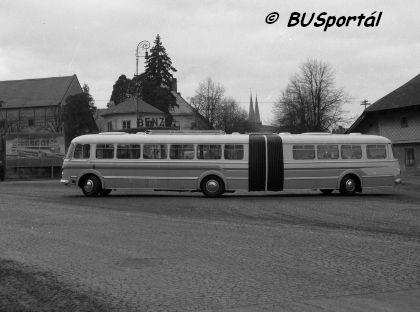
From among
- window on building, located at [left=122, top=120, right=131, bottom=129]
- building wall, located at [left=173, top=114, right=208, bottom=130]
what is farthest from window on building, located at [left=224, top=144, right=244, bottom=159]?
building wall, located at [left=173, top=114, right=208, bottom=130]

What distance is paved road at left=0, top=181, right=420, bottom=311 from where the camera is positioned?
6449 millimetres

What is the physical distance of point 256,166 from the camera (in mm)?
22984

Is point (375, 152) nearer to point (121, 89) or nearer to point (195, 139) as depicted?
point (195, 139)

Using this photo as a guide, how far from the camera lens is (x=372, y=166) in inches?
939

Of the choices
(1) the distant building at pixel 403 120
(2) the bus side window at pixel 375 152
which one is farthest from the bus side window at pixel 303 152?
(1) the distant building at pixel 403 120

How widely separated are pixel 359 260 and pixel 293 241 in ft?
7.16

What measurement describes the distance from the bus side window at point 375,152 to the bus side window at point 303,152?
241 centimetres

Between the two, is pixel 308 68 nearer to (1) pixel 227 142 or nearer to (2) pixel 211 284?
(1) pixel 227 142

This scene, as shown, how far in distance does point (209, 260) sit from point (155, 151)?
47.9ft

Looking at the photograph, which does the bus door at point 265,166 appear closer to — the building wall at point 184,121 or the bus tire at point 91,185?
the bus tire at point 91,185

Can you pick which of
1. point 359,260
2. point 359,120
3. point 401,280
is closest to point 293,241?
point 359,260

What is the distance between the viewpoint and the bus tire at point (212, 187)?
22750 millimetres

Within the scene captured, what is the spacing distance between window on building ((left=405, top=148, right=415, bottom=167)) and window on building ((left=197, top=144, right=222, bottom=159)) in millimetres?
28312

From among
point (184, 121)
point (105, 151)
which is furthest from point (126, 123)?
point (105, 151)
